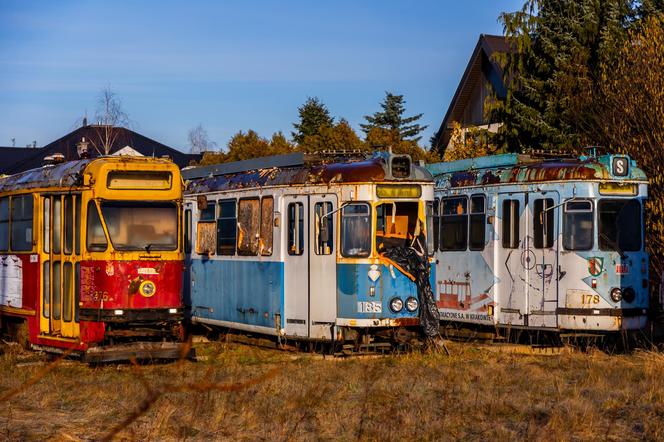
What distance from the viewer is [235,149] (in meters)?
57.1

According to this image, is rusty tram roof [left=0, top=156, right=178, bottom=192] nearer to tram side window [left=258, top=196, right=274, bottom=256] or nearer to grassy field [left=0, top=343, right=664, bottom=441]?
tram side window [left=258, top=196, right=274, bottom=256]

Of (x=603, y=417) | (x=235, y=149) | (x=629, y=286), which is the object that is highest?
(x=235, y=149)

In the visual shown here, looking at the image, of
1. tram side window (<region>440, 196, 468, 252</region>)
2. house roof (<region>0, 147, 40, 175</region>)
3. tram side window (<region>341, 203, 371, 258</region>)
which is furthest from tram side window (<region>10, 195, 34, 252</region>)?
house roof (<region>0, 147, 40, 175</region>)

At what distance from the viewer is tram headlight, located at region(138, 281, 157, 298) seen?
626 inches

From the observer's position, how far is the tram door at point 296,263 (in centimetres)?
1712

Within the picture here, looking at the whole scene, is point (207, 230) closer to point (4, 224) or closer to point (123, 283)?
point (4, 224)

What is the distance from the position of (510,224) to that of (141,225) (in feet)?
20.5

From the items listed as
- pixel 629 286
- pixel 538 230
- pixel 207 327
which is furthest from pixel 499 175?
pixel 207 327

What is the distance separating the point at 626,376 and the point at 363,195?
4766 mm

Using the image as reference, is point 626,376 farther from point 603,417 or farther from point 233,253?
point 233,253

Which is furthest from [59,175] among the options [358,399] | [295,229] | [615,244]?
[615,244]

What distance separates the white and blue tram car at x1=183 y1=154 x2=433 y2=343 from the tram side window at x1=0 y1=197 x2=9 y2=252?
152 inches

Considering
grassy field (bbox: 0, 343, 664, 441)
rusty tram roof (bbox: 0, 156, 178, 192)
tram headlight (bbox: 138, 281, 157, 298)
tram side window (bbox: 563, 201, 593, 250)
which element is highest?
rusty tram roof (bbox: 0, 156, 178, 192)

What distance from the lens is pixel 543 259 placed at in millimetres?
17688
